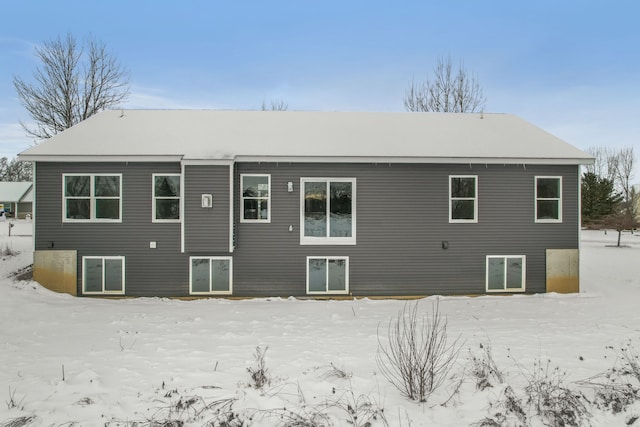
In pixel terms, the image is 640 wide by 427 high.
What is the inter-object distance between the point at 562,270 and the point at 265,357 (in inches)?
435

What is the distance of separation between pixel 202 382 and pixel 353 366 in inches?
88.9

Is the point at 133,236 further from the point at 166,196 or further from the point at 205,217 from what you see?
the point at 205,217

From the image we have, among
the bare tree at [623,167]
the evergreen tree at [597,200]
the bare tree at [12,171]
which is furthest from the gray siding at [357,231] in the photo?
the bare tree at [12,171]

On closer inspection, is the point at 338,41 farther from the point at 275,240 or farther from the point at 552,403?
the point at 552,403

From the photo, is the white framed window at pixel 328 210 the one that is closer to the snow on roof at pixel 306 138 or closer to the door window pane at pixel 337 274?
the door window pane at pixel 337 274

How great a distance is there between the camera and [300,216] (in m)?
12.3

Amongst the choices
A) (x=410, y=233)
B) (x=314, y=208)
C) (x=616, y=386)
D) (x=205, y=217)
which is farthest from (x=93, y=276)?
(x=616, y=386)

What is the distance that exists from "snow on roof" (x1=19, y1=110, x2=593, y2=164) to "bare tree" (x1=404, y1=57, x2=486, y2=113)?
15132 millimetres

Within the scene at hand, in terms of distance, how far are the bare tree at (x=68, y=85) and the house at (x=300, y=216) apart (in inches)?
506

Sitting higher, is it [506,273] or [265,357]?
[506,273]

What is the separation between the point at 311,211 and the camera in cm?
1239

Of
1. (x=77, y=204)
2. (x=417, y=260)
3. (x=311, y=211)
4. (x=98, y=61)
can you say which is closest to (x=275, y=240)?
(x=311, y=211)

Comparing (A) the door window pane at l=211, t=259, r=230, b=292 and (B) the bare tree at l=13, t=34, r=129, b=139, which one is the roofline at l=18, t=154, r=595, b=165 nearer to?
(A) the door window pane at l=211, t=259, r=230, b=292

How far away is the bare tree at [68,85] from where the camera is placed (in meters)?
22.6
